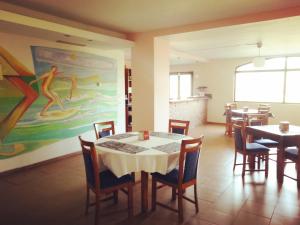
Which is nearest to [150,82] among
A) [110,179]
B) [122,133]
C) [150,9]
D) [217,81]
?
[122,133]

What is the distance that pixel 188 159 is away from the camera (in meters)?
2.51

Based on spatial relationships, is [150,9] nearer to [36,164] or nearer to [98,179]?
[98,179]

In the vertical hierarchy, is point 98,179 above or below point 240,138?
below

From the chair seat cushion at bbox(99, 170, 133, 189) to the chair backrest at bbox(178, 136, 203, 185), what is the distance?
59 centimetres

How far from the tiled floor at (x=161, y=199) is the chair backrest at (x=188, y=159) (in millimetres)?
480

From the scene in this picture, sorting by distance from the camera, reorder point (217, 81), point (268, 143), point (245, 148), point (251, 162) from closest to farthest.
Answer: point (245, 148) < point (251, 162) < point (268, 143) < point (217, 81)

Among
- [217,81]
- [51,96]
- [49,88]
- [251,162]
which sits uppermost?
[217,81]

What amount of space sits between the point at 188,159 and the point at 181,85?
8.32 meters

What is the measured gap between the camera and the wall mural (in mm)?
3848

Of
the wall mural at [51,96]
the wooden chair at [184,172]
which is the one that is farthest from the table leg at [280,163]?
the wall mural at [51,96]

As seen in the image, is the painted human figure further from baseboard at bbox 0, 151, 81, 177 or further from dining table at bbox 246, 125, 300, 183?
dining table at bbox 246, 125, 300, 183

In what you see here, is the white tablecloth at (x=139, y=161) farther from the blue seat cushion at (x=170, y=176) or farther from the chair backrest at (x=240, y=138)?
the chair backrest at (x=240, y=138)

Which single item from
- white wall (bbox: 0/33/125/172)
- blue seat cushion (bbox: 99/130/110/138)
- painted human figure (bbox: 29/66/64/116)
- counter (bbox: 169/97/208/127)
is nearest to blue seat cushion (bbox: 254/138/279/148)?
blue seat cushion (bbox: 99/130/110/138)

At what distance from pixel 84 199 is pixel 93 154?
1026 millimetres
